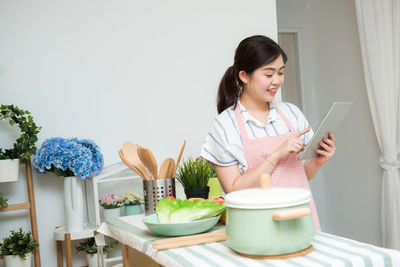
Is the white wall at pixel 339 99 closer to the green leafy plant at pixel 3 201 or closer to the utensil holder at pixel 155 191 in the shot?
the utensil holder at pixel 155 191

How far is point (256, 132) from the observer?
157 centimetres

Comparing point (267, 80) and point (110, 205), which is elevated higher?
point (267, 80)

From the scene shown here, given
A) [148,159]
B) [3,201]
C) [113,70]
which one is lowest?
[3,201]

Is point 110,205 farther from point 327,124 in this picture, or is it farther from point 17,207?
point 327,124

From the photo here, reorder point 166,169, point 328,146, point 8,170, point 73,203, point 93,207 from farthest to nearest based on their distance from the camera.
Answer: point 93,207, point 73,203, point 8,170, point 166,169, point 328,146

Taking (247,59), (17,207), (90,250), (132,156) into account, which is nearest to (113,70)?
(17,207)

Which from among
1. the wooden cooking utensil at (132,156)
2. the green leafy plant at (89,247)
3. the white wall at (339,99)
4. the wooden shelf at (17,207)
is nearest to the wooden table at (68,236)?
the green leafy plant at (89,247)

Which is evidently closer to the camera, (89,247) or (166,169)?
(166,169)

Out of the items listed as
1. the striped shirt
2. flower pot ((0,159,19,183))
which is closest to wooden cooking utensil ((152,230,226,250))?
the striped shirt

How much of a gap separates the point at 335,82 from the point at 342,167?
30.9 inches

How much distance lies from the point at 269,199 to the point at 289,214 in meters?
0.05

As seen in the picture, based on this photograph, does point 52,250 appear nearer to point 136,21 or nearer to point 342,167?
point 136,21

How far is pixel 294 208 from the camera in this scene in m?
0.91

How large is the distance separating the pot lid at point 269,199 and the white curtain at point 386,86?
2.63 meters
